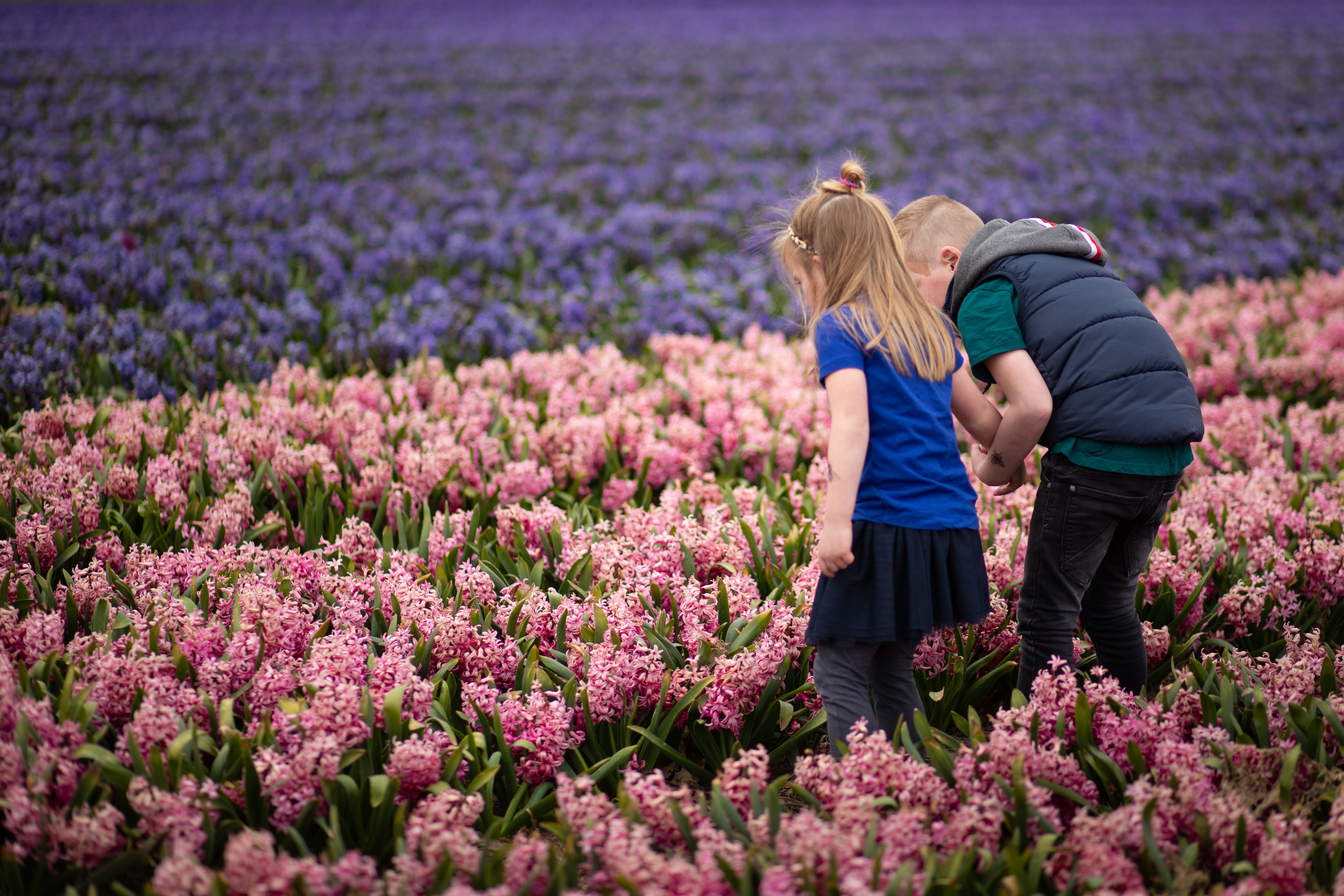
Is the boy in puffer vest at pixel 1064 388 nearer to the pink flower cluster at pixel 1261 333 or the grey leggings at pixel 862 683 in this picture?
the grey leggings at pixel 862 683

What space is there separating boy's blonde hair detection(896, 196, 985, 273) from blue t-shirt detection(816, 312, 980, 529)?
1.72 feet

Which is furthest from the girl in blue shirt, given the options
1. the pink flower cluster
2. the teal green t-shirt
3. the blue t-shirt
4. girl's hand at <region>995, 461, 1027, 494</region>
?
the pink flower cluster

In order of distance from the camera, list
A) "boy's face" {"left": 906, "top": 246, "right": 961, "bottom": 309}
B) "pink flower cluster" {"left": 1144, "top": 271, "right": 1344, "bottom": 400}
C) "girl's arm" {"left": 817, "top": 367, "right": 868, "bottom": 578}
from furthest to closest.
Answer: "pink flower cluster" {"left": 1144, "top": 271, "right": 1344, "bottom": 400} < "boy's face" {"left": 906, "top": 246, "right": 961, "bottom": 309} < "girl's arm" {"left": 817, "top": 367, "right": 868, "bottom": 578}

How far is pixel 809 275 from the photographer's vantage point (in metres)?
2.31

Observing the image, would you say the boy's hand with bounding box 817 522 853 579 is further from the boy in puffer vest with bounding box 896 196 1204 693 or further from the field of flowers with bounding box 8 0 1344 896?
the boy in puffer vest with bounding box 896 196 1204 693

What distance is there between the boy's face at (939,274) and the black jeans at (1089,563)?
0.58m

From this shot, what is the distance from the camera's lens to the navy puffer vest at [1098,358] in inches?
90.3

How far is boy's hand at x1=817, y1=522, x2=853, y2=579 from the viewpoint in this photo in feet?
6.88

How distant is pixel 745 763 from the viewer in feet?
7.31

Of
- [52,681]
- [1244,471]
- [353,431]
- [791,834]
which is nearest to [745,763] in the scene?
[791,834]

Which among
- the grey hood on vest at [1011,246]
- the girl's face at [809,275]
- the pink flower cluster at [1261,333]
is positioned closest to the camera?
the girl's face at [809,275]

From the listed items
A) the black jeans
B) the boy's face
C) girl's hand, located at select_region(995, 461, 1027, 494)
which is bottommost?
the black jeans

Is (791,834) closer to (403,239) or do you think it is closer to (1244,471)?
(1244,471)

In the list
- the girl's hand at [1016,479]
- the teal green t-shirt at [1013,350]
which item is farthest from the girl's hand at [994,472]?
the teal green t-shirt at [1013,350]
